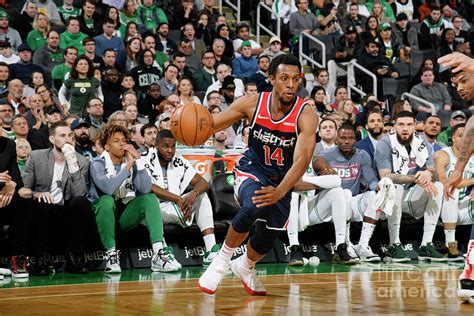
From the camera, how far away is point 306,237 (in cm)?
1155

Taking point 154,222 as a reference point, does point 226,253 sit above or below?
below

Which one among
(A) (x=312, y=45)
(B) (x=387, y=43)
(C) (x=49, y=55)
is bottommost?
(C) (x=49, y=55)

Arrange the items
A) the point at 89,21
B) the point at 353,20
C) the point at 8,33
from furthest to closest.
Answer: the point at 353,20 < the point at 89,21 < the point at 8,33

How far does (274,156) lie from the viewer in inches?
316

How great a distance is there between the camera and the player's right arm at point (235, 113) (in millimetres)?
8000

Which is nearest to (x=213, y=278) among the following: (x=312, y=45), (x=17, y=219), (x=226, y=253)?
(x=226, y=253)

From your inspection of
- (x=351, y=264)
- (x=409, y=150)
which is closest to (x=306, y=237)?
(x=351, y=264)

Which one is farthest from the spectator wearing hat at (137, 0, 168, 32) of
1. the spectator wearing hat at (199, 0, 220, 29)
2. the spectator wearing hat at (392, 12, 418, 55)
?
the spectator wearing hat at (392, 12, 418, 55)

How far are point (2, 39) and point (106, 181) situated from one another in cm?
593

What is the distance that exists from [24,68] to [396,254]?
6.38 meters

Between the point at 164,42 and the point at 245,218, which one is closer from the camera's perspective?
the point at 245,218

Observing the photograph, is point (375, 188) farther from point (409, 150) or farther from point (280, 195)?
point (280, 195)

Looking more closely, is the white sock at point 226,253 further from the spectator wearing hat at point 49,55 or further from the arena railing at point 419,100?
the arena railing at point 419,100

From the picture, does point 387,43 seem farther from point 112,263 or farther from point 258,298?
point 258,298
